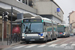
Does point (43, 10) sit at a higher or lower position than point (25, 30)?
higher

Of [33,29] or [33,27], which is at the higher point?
[33,27]

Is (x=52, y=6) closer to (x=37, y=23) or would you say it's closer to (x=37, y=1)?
(x=37, y=1)

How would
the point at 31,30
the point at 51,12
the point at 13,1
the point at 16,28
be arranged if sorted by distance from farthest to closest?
the point at 51,12 < the point at 13,1 < the point at 16,28 < the point at 31,30

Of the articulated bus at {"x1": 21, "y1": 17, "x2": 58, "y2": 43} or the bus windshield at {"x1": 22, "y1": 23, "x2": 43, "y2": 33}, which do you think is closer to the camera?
the articulated bus at {"x1": 21, "y1": 17, "x2": 58, "y2": 43}

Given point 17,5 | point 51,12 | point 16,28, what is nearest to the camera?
point 16,28

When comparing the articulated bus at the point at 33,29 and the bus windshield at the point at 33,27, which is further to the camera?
the bus windshield at the point at 33,27

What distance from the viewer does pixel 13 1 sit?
34906 millimetres

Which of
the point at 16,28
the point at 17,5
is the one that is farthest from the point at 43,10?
the point at 16,28

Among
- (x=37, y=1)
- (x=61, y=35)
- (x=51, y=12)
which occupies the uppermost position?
(x=37, y=1)

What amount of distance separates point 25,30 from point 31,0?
119 ft

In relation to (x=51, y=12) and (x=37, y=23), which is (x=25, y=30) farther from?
(x=51, y=12)

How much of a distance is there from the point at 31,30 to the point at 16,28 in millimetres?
10565

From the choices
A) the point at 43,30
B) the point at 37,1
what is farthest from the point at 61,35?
the point at 37,1

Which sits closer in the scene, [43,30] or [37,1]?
[43,30]
